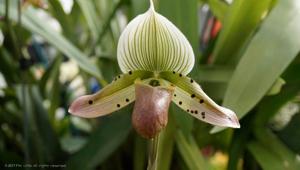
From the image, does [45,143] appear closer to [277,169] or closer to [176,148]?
[176,148]

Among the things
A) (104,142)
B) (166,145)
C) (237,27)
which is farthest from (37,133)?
(237,27)

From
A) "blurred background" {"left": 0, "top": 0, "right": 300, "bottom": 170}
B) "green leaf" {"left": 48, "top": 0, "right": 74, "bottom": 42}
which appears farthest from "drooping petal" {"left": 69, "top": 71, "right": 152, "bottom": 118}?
"green leaf" {"left": 48, "top": 0, "right": 74, "bottom": 42}

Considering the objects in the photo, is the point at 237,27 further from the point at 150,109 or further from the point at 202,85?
the point at 150,109

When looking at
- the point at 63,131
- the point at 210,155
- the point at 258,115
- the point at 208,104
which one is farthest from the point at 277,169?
the point at 63,131

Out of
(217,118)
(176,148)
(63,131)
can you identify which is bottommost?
(63,131)

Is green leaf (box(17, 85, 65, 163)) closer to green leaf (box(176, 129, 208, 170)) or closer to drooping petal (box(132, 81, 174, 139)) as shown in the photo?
green leaf (box(176, 129, 208, 170))

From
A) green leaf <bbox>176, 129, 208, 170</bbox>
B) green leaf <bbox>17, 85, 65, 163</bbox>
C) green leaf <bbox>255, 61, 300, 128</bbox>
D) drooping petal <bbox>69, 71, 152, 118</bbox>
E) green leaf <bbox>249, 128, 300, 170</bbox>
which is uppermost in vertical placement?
drooping petal <bbox>69, 71, 152, 118</bbox>

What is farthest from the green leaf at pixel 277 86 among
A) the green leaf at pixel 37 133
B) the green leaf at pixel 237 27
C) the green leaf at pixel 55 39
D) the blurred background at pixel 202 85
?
the green leaf at pixel 37 133
